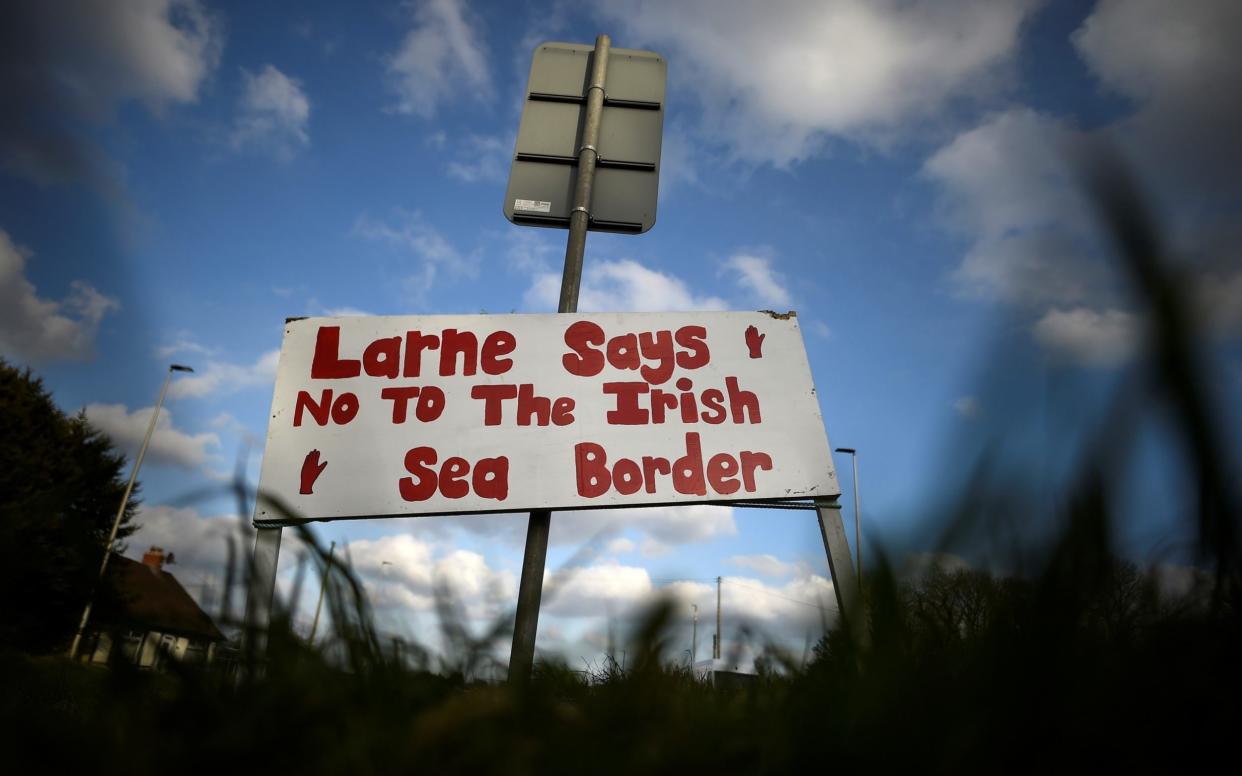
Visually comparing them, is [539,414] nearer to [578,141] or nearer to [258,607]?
[578,141]

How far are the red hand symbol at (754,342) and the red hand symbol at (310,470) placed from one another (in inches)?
78.1

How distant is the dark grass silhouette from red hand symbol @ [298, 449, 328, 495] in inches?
72.9

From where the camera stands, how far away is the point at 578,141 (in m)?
3.54

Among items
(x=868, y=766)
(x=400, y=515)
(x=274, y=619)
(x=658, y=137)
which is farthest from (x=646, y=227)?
(x=868, y=766)

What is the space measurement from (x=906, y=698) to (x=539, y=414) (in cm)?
228

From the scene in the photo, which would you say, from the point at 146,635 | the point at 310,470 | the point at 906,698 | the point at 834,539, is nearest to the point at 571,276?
the point at 310,470

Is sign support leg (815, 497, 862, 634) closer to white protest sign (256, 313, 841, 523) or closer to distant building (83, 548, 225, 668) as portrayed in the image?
white protest sign (256, 313, 841, 523)

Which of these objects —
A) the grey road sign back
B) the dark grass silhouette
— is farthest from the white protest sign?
the dark grass silhouette

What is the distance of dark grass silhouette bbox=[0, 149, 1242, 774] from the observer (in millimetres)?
443

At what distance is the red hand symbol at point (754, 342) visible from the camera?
115 inches

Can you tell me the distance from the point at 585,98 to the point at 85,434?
1746 centimetres

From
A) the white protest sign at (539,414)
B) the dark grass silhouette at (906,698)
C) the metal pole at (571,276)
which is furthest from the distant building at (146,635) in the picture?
the white protest sign at (539,414)

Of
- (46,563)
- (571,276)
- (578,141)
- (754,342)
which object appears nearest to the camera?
(46,563)

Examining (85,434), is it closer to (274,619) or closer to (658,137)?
(658,137)
